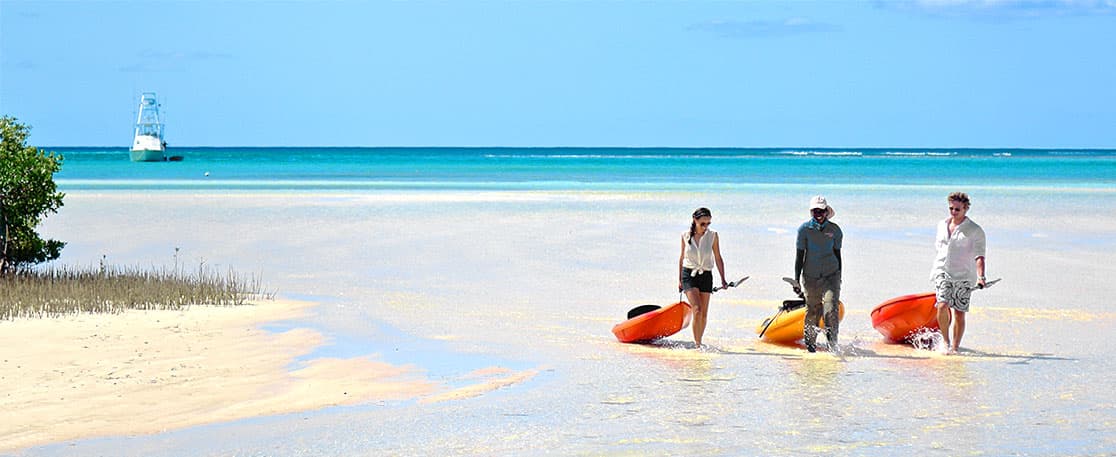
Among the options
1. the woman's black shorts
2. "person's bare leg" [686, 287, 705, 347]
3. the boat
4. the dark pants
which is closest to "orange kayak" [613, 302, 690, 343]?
"person's bare leg" [686, 287, 705, 347]

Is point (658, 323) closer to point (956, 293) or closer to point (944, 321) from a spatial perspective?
point (944, 321)

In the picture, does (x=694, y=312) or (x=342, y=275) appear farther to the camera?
(x=342, y=275)

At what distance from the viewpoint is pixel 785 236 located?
26875 millimetres

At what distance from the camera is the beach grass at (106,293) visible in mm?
13789

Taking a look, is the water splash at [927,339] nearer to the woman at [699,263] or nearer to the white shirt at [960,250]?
the white shirt at [960,250]

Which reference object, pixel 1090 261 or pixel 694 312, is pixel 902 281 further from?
pixel 694 312

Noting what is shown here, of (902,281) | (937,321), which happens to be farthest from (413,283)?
(937,321)

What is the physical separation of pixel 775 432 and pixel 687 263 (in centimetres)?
324

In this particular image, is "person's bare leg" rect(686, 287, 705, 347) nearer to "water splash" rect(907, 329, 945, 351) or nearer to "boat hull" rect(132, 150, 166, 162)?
"water splash" rect(907, 329, 945, 351)

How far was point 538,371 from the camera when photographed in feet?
35.9

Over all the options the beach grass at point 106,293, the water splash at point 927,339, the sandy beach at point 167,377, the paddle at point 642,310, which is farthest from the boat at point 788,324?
the beach grass at point 106,293

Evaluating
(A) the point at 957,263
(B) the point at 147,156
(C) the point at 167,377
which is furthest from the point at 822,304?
(B) the point at 147,156

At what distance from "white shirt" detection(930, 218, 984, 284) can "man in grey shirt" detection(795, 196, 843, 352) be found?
0.85m

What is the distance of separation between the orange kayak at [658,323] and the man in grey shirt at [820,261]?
3.60 feet
